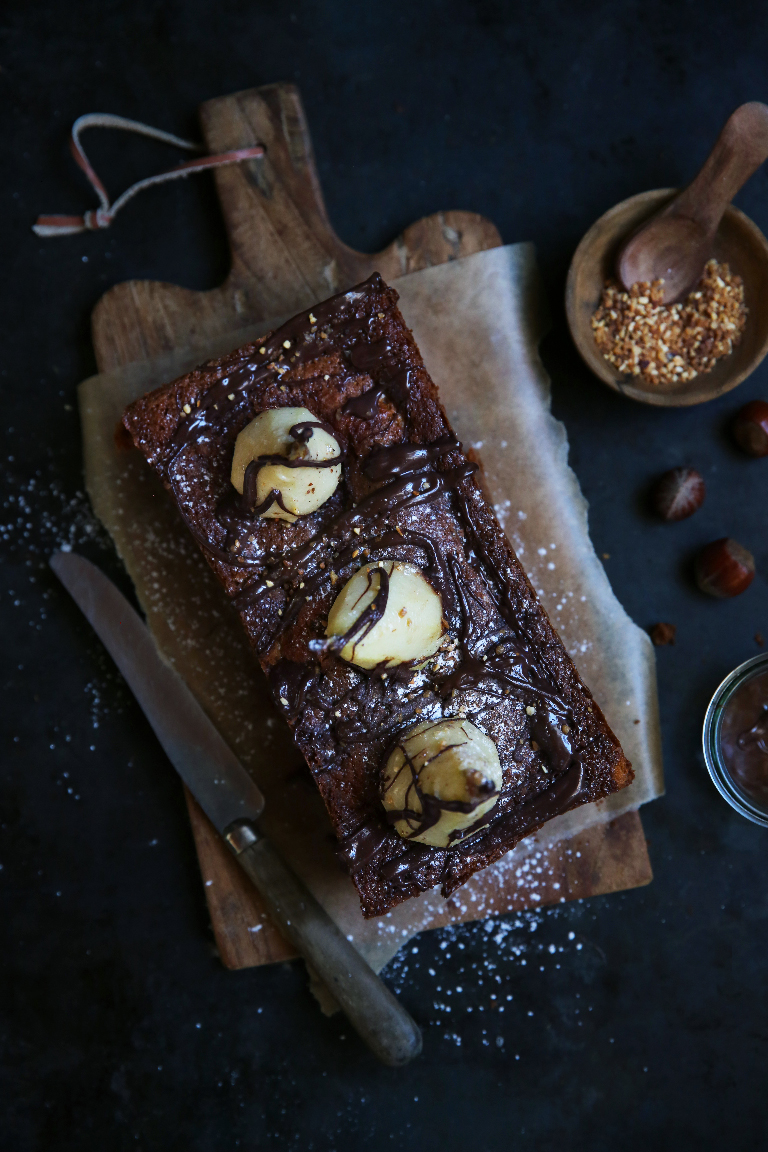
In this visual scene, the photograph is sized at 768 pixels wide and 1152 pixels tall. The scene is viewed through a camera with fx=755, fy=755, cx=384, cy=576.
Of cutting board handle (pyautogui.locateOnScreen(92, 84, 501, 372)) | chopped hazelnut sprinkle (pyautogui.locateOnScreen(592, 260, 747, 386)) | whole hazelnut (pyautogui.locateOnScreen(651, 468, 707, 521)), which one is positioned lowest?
whole hazelnut (pyautogui.locateOnScreen(651, 468, 707, 521))

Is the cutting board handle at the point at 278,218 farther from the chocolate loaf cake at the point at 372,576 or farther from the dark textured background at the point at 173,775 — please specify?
the chocolate loaf cake at the point at 372,576

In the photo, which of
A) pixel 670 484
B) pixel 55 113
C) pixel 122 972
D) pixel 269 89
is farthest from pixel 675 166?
pixel 122 972

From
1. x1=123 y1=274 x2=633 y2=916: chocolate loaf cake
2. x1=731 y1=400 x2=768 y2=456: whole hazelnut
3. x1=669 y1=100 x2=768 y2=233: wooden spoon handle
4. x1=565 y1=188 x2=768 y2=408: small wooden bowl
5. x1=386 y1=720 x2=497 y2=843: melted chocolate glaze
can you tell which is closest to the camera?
x1=386 y1=720 x2=497 y2=843: melted chocolate glaze

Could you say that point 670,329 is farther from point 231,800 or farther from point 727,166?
point 231,800

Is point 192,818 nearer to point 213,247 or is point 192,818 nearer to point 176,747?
point 176,747

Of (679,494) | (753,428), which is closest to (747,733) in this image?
(679,494)

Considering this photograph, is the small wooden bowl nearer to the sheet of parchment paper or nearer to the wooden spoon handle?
the wooden spoon handle

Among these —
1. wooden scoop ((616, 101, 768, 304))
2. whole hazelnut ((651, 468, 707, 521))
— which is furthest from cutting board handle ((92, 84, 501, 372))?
whole hazelnut ((651, 468, 707, 521))
